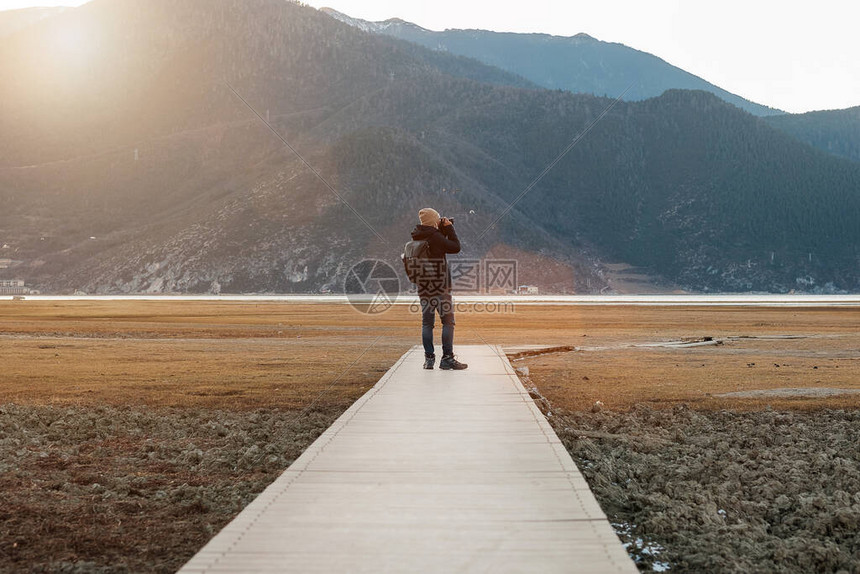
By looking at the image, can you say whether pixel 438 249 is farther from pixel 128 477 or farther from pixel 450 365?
pixel 128 477

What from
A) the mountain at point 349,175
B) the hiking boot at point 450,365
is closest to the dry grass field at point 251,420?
the hiking boot at point 450,365

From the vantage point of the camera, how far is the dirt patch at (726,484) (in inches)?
256

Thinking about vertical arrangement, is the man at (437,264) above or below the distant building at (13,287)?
above

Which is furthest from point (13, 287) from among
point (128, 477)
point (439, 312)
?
point (128, 477)

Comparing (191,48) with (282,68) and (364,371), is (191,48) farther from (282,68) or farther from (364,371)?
(364,371)

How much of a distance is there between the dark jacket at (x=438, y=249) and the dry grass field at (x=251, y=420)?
2.39 m

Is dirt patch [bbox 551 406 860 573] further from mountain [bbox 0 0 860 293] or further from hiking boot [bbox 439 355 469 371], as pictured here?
mountain [bbox 0 0 860 293]

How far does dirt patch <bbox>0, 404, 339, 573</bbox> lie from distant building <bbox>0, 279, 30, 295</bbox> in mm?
104615

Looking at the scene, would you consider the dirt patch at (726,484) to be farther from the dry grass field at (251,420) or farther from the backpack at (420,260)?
the backpack at (420,260)

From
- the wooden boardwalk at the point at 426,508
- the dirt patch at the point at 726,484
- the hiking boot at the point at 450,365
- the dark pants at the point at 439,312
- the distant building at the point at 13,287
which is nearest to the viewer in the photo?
the wooden boardwalk at the point at 426,508

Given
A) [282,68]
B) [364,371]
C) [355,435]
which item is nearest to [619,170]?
[282,68]

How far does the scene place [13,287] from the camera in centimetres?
11062

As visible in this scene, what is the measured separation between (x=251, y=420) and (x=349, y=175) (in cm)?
10871

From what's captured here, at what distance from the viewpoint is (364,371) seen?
60.6 feet
